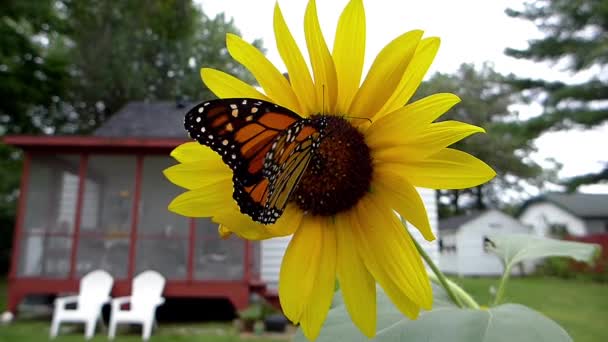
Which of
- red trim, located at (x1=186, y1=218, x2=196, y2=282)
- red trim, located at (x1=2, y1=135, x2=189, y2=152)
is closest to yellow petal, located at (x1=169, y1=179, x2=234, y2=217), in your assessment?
red trim, located at (x1=186, y1=218, x2=196, y2=282)

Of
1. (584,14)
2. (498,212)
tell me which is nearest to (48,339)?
(584,14)

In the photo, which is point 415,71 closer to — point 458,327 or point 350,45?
point 350,45

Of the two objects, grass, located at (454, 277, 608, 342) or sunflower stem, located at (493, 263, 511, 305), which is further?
grass, located at (454, 277, 608, 342)

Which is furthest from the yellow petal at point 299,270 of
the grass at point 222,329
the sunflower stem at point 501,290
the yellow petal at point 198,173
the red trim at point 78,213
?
the red trim at point 78,213

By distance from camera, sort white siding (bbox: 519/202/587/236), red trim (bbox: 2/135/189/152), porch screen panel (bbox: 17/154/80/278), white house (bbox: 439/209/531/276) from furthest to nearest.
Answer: white siding (bbox: 519/202/587/236) < white house (bbox: 439/209/531/276) < red trim (bbox: 2/135/189/152) < porch screen panel (bbox: 17/154/80/278)

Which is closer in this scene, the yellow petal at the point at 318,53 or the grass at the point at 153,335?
the yellow petal at the point at 318,53

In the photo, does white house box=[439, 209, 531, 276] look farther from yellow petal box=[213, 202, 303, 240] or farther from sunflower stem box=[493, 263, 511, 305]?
yellow petal box=[213, 202, 303, 240]

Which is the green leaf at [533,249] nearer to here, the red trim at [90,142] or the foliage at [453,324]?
the foliage at [453,324]
